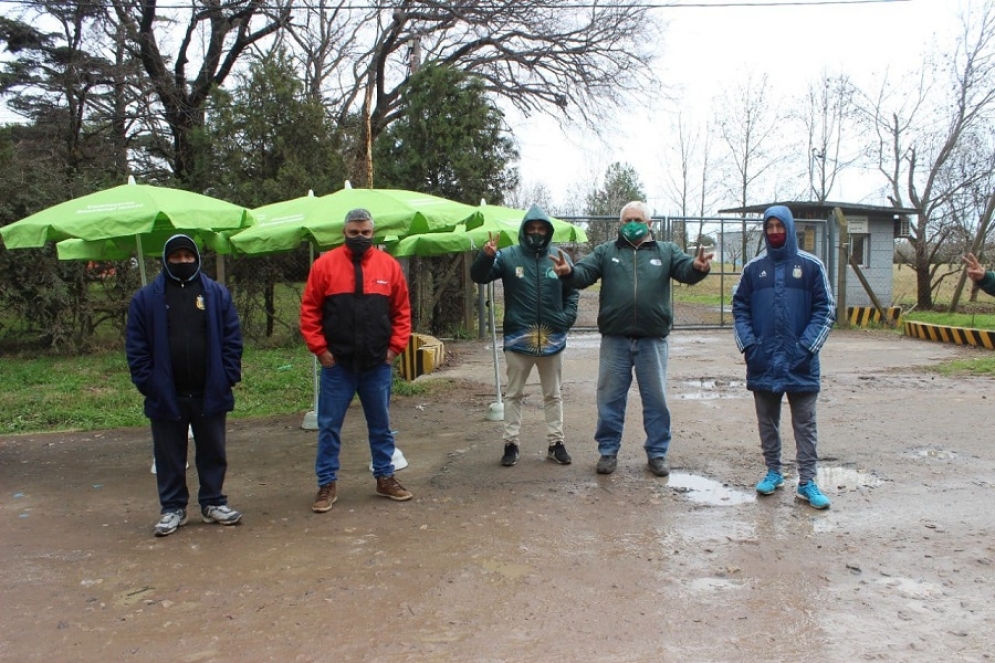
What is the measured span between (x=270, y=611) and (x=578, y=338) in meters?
13.3

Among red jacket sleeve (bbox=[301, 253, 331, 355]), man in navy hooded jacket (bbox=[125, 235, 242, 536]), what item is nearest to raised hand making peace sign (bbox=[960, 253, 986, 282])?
red jacket sleeve (bbox=[301, 253, 331, 355])

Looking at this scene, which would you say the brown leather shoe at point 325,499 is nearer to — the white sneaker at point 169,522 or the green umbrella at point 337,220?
the white sneaker at point 169,522

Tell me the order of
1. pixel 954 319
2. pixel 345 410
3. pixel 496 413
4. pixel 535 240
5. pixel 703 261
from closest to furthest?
Answer: pixel 345 410
pixel 703 261
pixel 535 240
pixel 496 413
pixel 954 319

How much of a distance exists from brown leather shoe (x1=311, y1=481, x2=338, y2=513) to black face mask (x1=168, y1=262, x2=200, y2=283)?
5.41 ft

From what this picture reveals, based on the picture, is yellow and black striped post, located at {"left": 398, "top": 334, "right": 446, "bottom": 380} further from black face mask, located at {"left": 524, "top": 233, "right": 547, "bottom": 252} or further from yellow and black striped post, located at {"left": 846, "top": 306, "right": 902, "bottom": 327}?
yellow and black striped post, located at {"left": 846, "top": 306, "right": 902, "bottom": 327}

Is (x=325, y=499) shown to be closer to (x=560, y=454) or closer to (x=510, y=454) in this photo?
(x=510, y=454)

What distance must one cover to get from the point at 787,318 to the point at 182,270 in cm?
395

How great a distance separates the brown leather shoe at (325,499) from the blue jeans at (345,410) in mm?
37

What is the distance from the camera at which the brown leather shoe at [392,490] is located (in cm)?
533

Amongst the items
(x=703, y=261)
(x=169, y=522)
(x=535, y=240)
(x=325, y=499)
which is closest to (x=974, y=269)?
(x=703, y=261)

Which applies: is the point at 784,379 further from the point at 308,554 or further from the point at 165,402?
the point at 165,402

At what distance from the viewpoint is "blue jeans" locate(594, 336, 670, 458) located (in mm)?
5816

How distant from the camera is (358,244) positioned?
5180mm

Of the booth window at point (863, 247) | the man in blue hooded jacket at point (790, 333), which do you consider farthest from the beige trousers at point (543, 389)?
the booth window at point (863, 247)
